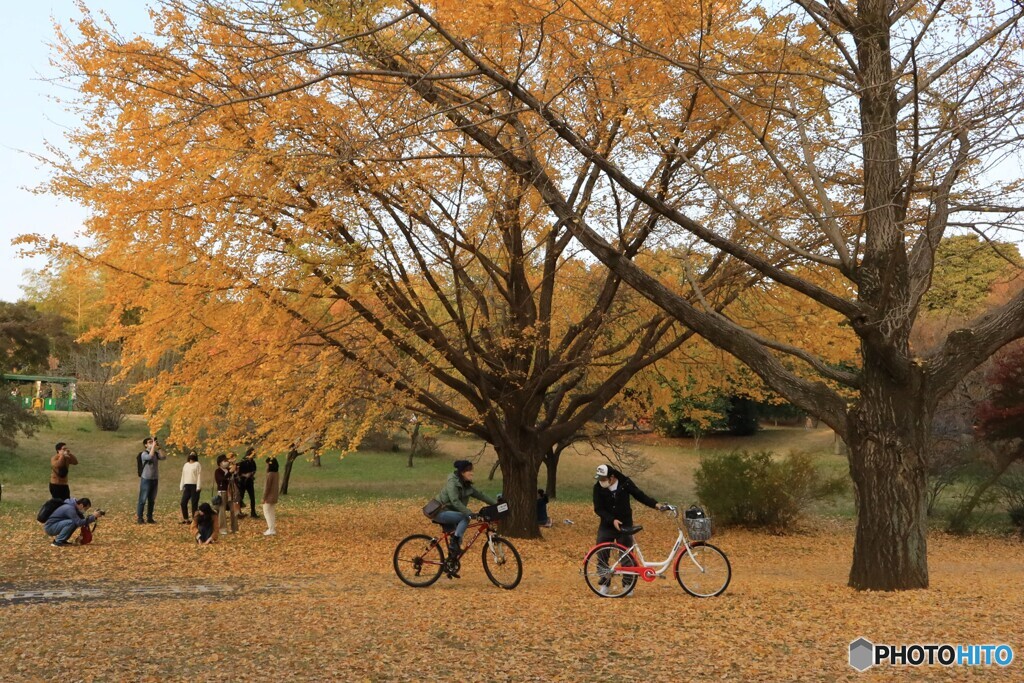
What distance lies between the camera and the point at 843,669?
6211 millimetres

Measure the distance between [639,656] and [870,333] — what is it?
472 cm

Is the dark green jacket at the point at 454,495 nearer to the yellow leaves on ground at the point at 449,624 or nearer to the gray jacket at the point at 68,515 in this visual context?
the yellow leaves on ground at the point at 449,624

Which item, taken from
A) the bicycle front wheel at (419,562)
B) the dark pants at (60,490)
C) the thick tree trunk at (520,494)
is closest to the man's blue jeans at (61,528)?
the dark pants at (60,490)

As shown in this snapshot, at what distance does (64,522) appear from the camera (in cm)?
1423

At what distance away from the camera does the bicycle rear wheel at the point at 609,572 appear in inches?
378

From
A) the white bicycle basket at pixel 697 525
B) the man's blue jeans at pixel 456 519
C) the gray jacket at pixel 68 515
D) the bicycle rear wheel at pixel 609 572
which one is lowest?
the gray jacket at pixel 68 515

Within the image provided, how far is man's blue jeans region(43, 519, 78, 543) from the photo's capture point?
46.4ft

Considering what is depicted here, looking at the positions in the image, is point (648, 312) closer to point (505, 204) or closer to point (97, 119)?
point (505, 204)

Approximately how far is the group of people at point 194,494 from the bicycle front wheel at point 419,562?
5353 mm

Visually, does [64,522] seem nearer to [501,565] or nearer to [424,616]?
[501,565]

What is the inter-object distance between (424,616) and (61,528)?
28.7 ft

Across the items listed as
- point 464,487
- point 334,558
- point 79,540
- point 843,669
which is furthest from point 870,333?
point 79,540

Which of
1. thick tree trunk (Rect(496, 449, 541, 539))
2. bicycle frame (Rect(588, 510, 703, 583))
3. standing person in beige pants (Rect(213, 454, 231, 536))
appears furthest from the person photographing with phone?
bicycle frame (Rect(588, 510, 703, 583))

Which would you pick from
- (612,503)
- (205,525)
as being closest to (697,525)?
(612,503)
